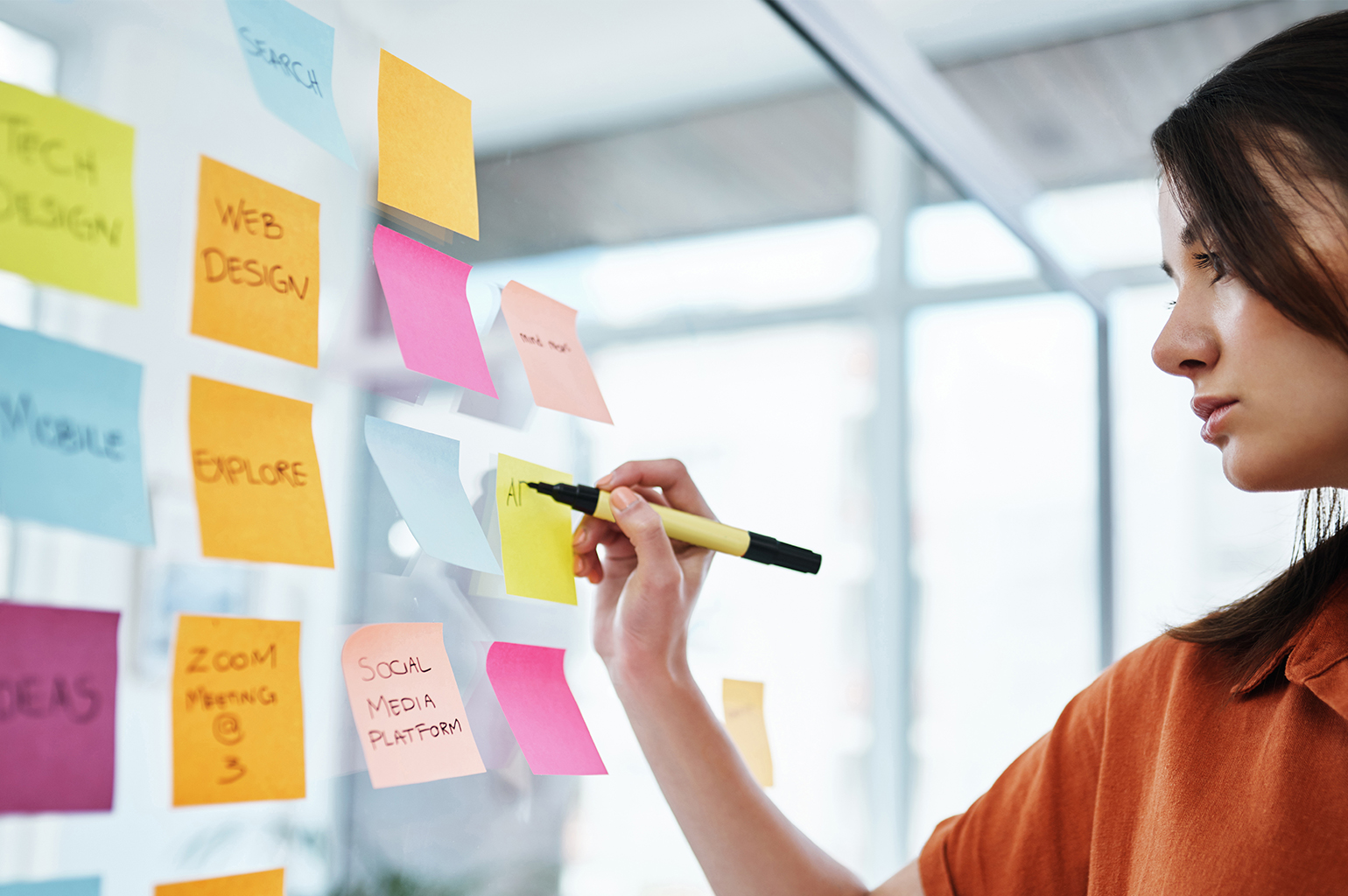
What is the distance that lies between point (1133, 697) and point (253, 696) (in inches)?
22.6

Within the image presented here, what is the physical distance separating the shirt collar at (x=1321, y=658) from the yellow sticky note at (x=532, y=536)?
1.43ft

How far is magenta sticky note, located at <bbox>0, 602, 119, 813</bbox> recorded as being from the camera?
0.94 ft

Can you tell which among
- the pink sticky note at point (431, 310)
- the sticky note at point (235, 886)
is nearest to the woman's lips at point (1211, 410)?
the pink sticky note at point (431, 310)

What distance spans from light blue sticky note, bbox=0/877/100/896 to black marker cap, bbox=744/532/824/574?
0.36m

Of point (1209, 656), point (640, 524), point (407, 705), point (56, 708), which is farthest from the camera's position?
point (1209, 656)

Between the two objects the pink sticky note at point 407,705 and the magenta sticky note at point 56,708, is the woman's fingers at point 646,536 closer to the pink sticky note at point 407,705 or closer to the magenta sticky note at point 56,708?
the pink sticky note at point 407,705

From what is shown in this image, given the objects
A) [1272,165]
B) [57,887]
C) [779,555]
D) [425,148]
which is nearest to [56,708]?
[57,887]

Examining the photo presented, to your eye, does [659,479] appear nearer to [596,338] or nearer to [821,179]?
[596,338]

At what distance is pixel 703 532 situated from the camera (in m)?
0.56

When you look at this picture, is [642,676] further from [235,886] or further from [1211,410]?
[1211,410]

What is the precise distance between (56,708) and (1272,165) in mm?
633

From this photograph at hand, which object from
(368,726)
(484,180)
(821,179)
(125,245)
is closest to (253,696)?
(368,726)

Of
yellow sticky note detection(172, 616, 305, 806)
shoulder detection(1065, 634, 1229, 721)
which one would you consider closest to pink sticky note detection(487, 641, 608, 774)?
yellow sticky note detection(172, 616, 305, 806)

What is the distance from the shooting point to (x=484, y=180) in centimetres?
50
